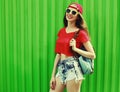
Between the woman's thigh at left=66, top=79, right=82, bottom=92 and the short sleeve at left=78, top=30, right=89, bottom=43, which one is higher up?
the short sleeve at left=78, top=30, right=89, bottom=43

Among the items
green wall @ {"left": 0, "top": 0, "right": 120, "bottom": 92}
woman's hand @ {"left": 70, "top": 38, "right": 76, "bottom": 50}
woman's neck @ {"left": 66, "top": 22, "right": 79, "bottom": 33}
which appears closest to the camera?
woman's hand @ {"left": 70, "top": 38, "right": 76, "bottom": 50}

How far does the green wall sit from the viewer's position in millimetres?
3074

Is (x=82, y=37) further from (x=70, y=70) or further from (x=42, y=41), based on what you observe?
(x=42, y=41)

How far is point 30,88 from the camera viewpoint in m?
3.47

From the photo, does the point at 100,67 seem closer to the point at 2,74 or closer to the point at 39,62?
the point at 39,62

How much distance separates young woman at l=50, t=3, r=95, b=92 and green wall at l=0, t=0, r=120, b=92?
1.08ft

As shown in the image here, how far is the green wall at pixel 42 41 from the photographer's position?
3.07 meters

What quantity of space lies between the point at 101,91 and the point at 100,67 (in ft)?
0.80

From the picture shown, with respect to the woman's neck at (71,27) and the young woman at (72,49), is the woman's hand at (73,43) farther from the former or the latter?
the woman's neck at (71,27)

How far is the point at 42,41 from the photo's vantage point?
3348mm

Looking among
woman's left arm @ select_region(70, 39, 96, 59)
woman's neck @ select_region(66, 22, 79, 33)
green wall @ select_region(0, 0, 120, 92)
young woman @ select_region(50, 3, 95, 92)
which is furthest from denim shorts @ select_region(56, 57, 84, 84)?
green wall @ select_region(0, 0, 120, 92)

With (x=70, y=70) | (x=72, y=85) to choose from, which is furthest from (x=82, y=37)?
(x=72, y=85)

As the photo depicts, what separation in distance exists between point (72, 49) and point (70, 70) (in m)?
0.18

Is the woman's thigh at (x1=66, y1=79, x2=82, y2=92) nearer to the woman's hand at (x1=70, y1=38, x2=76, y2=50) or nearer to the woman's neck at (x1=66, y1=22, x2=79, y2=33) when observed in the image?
the woman's hand at (x1=70, y1=38, x2=76, y2=50)
